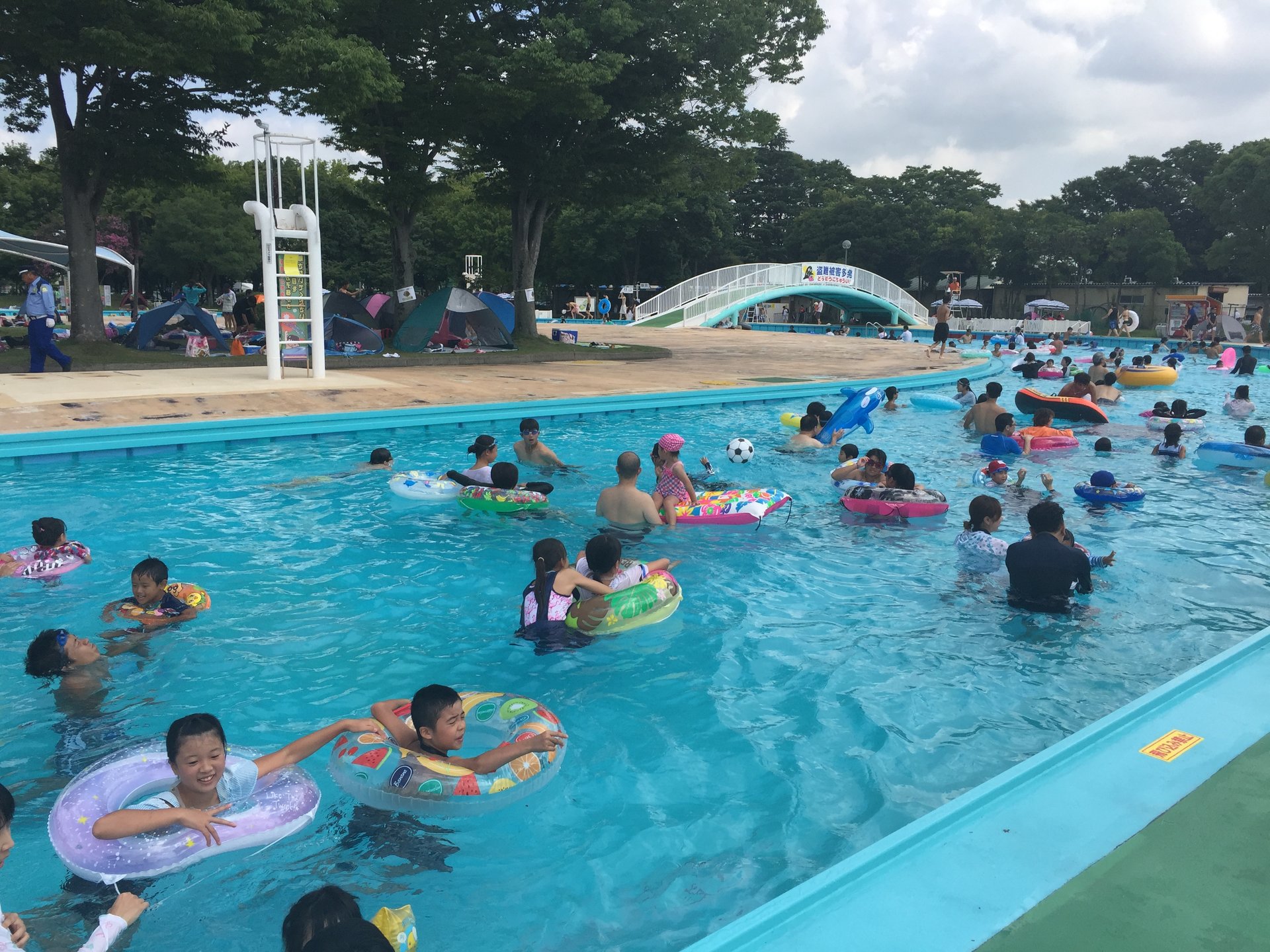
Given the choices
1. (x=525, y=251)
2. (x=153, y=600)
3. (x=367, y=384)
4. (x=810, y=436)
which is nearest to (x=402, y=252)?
(x=525, y=251)

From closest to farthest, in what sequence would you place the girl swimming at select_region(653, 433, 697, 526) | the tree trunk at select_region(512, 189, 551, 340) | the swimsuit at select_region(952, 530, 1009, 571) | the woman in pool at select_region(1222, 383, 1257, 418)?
the swimsuit at select_region(952, 530, 1009, 571), the girl swimming at select_region(653, 433, 697, 526), the woman in pool at select_region(1222, 383, 1257, 418), the tree trunk at select_region(512, 189, 551, 340)

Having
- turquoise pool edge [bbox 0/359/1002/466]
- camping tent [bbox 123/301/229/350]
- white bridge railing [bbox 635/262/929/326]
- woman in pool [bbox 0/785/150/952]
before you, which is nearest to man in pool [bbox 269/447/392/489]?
turquoise pool edge [bbox 0/359/1002/466]

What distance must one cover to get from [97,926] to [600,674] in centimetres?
286

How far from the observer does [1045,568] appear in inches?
244

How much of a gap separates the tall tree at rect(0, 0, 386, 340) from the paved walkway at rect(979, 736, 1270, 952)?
1616cm

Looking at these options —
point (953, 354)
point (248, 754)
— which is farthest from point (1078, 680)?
point (953, 354)

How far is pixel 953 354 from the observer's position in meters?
28.3

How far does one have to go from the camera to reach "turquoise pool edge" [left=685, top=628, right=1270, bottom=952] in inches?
107

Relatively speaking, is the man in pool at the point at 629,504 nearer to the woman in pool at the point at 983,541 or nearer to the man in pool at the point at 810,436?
the woman in pool at the point at 983,541

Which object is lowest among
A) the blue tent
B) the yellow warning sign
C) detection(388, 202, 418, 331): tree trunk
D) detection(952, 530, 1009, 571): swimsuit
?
the yellow warning sign

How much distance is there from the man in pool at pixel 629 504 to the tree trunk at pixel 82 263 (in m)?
13.8

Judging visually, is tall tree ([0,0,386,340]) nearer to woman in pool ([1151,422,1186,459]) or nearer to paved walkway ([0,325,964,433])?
paved walkway ([0,325,964,433])

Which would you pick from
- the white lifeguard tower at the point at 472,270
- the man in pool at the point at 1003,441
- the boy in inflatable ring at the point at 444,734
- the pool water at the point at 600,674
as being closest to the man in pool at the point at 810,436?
the pool water at the point at 600,674

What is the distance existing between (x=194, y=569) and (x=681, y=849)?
4.89 meters
